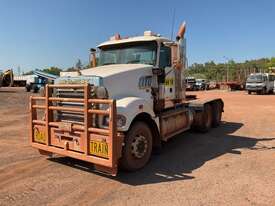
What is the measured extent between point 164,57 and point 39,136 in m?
3.44

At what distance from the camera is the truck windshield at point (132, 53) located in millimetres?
7371

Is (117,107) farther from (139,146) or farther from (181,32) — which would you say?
→ (181,32)

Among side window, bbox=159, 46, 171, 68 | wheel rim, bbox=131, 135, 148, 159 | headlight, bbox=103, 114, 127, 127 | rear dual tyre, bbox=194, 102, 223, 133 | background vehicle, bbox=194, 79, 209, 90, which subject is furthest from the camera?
background vehicle, bbox=194, 79, 209, 90

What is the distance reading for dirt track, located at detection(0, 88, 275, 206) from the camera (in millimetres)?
4852

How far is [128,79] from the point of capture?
259 inches

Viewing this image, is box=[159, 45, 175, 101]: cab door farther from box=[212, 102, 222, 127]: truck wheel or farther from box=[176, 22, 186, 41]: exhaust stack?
box=[212, 102, 222, 127]: truck wheel

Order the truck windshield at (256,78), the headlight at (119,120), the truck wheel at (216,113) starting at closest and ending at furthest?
the headlight at (119,120), the truck wheel at (216,113), the truck windshield at (256,78)

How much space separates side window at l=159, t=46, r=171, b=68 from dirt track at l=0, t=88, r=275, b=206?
2193 mm

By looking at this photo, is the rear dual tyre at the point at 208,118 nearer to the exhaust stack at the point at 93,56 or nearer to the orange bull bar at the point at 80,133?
the exhaust stack at the point at 93,56

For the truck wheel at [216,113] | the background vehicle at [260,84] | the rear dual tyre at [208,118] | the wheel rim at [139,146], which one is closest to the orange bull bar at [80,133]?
the wheel rim at [139,146]

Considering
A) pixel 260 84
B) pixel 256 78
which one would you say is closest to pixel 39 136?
pixel 260 84

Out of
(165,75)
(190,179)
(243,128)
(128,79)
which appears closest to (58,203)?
(190,179)

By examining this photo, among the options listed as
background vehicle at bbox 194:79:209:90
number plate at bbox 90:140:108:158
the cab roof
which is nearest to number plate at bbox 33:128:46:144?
number plate at bbox 90:140:108:158

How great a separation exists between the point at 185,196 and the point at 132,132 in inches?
65.8
